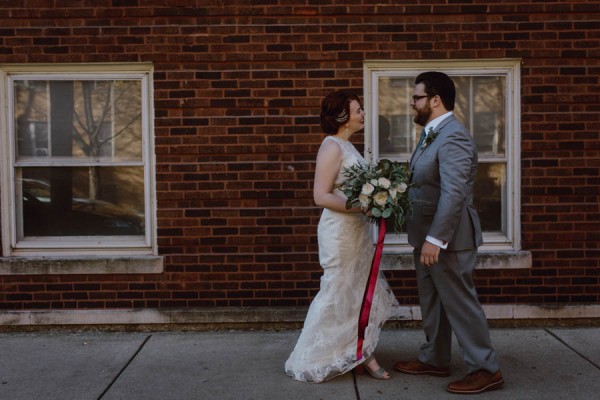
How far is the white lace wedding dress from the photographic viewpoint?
15.7ft

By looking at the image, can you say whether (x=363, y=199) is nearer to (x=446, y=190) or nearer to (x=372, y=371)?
(x=446, y=190)

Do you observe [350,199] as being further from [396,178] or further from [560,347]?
[560,347]

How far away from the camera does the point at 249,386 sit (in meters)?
4.78

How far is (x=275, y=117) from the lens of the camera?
616cm

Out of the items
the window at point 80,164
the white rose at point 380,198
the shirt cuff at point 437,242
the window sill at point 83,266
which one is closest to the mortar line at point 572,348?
the shirt cuff at point 437,242

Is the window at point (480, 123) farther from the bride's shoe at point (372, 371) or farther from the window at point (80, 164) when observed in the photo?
the window at point (80, 164)

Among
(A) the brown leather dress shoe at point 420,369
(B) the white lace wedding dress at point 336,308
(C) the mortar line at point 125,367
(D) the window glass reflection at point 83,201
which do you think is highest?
(D) the window glass reflection at point 83,201

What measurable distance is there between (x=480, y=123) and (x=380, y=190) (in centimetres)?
226

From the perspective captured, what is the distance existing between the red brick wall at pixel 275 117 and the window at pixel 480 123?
105mm

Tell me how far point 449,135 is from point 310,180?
6.15 feet

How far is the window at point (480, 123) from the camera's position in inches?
245

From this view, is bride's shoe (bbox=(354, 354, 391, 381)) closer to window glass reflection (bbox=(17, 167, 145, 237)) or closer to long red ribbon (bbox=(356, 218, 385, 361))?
long red ribbon (bbox=(356, 218, 385, 361))

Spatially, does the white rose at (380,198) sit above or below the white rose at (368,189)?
below

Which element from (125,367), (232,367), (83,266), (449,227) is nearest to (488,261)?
(449,227)
